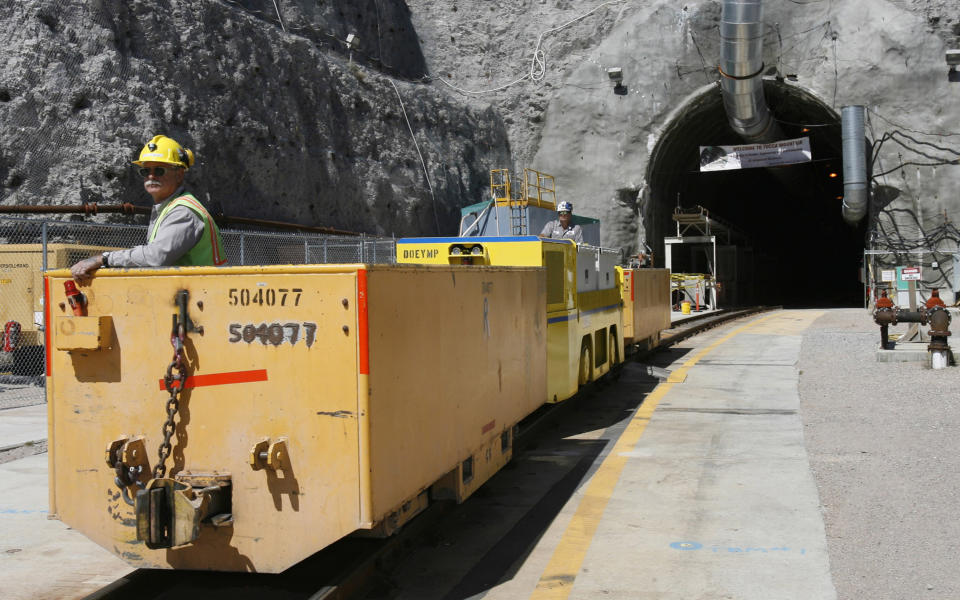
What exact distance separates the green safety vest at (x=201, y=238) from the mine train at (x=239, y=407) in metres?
0.59

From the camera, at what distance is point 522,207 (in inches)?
1097

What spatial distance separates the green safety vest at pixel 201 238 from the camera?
4.98 m

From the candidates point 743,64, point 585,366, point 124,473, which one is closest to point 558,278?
point 585,366

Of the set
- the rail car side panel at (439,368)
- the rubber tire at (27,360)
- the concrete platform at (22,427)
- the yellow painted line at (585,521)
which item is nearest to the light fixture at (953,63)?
the yellow painted line at (585,521)

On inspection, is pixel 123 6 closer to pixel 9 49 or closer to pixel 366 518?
pixel 9 49

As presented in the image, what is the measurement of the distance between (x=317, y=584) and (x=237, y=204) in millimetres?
21207

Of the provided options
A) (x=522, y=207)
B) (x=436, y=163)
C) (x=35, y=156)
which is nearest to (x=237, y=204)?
(x=35, y=156)

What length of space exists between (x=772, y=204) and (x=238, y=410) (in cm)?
5666

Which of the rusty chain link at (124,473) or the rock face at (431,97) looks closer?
the rusty chain link at (124,473)

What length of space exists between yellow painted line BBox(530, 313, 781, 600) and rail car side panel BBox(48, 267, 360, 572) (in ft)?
4.99

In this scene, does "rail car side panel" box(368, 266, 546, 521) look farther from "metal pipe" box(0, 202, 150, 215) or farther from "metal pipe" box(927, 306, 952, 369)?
"metal pipe" box(0, 202, 150, 215)

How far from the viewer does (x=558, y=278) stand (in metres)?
9.29

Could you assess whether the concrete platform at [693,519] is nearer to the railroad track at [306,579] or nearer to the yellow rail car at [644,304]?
the railroad track at [306,579]

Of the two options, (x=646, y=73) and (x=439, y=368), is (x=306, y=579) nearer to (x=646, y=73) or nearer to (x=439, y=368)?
A: (x=439, y=368)
